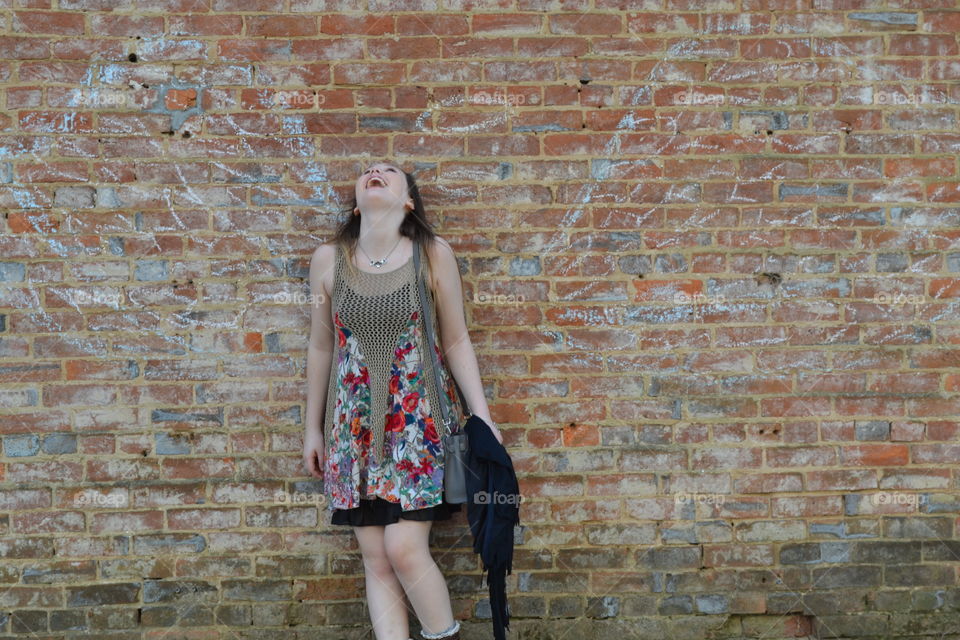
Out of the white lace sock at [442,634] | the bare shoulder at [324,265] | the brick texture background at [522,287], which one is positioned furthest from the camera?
the brick texture background at [522,287]

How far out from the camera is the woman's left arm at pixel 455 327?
3.41 meters

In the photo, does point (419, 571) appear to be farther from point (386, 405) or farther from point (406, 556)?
point (386, 405)

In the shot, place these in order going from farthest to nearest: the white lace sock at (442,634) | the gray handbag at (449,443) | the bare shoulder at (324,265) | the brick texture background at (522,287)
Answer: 1. the brick texture background at (522,287)
2. the bare shoulder at (324,265)
3. the white lace sock at (442,634)
4. the gray handbag at (449,443)

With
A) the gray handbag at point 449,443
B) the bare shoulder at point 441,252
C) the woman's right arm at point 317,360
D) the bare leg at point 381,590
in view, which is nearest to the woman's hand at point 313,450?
the woman's right arm at point 317,360

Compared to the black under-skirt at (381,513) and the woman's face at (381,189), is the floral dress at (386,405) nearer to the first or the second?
the black under-skirt at (381,513)

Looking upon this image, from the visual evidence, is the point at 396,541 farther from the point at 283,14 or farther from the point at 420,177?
the point at 283,14

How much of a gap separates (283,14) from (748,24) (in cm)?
195

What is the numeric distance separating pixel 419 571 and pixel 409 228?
1305 mm

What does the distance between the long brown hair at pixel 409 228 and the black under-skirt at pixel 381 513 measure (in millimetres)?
906

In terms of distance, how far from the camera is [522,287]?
3.75 meters

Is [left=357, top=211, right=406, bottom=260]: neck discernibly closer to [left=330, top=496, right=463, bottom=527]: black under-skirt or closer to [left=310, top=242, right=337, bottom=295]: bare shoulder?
[left=310, top=242, right=337, bottom=295]: bare shoulder

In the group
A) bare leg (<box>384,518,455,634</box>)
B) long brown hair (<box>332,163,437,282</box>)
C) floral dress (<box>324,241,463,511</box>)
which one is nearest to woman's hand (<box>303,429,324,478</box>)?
floral dress (<box>324,241,463,511</box>)

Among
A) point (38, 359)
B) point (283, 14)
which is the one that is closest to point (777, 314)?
point (283, 14)

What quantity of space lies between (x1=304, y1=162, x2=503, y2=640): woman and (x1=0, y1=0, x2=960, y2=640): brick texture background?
1.04ft
